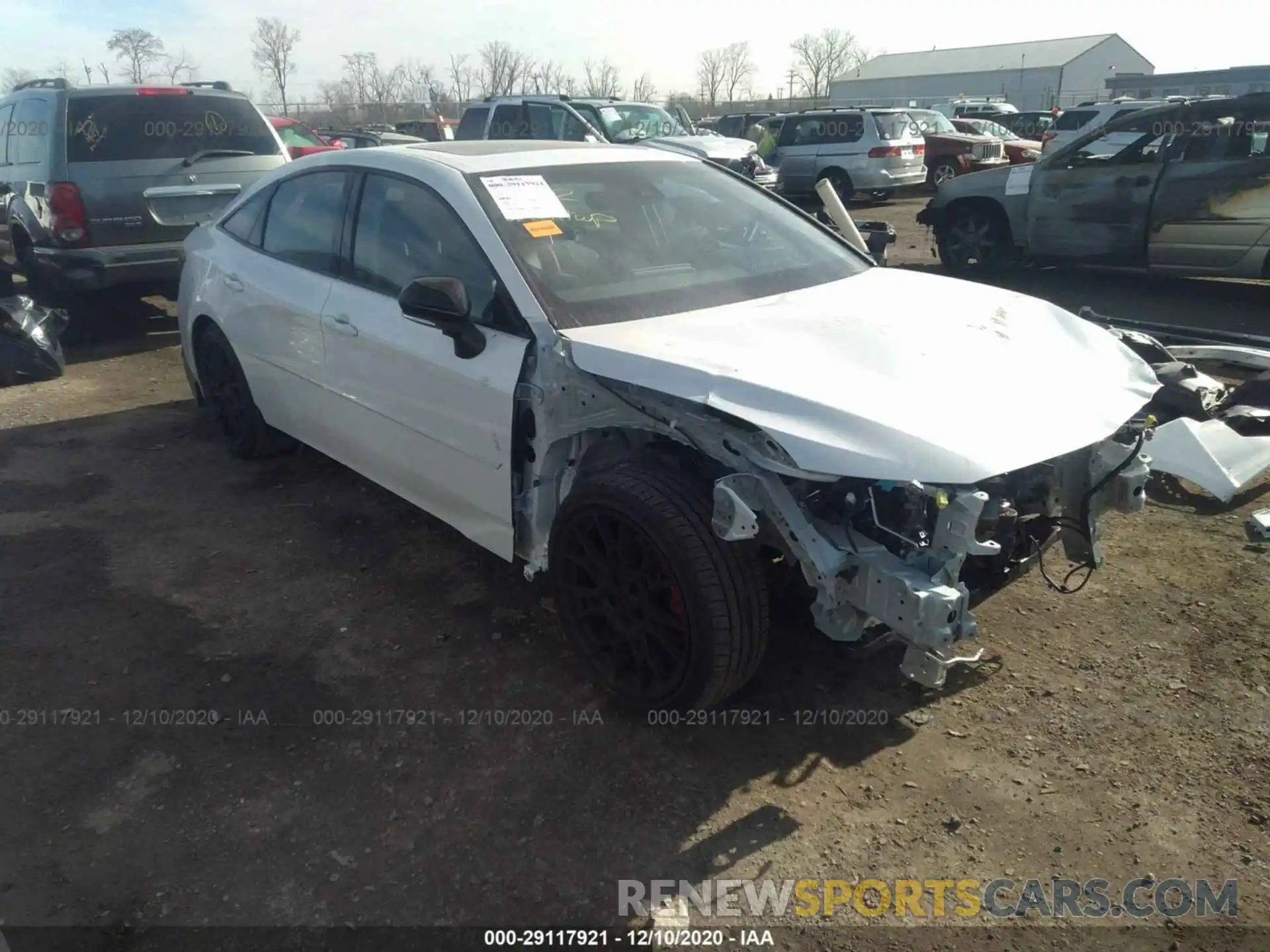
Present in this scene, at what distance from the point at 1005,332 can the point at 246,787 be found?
2.80 meters

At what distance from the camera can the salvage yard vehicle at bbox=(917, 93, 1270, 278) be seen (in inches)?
303

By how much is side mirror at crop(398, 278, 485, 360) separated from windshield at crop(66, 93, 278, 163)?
5.62m

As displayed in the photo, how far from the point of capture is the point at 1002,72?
222 ft

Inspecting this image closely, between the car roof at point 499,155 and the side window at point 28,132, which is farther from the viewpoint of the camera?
the side window at point 28,132

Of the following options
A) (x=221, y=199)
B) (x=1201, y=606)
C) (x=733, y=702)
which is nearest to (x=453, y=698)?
(x=733, y=702)

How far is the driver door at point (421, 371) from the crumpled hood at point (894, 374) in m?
0.41

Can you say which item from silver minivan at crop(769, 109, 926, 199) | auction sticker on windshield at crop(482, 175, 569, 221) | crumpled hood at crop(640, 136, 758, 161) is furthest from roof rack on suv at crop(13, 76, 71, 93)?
silver minivan at crop(769, 109, 926, 199)

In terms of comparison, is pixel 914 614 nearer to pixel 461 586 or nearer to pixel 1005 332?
pixel 1005 332

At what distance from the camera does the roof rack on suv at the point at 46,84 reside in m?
7.31

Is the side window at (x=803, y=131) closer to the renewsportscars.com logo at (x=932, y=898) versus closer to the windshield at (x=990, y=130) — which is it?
the windshield at (x=990, y=130)

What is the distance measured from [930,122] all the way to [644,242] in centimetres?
1817

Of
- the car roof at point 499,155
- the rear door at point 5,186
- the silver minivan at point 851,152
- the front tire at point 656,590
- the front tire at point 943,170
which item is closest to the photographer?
the front tire at point 656,590

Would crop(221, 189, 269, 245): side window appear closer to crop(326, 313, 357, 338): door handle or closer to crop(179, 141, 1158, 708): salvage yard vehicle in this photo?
crop(179, 141, 1158, 708): salvage yard vehicle

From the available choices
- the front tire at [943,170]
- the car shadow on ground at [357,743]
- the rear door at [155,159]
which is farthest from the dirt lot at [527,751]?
the front tire at [943,170]
